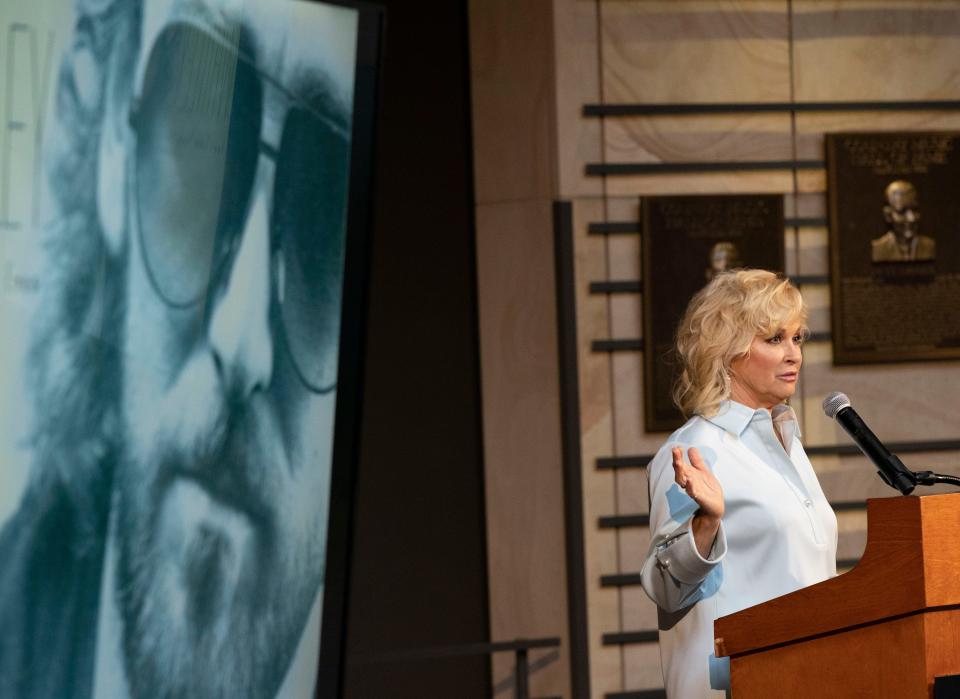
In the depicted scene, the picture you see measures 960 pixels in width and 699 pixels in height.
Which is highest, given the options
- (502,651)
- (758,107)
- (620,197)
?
(758,107)

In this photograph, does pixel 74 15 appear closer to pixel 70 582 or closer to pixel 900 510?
pixel 70 582

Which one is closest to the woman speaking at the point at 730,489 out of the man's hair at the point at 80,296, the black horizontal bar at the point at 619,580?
the man's hair at the point at 80,296

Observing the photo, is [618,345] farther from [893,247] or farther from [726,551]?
[726,551]

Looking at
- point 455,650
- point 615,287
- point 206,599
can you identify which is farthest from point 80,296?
point 615,287

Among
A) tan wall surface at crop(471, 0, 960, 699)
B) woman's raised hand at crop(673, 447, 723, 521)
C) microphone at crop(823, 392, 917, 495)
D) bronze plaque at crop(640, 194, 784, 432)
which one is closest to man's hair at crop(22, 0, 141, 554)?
woman's raised hand at crop(673, 447, 723, 521)

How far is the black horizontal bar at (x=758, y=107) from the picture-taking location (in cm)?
581

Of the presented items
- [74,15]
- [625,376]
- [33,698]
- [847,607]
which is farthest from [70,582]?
[625,376]

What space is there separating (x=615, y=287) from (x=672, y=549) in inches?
118

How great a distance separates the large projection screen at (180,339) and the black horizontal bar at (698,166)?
2.43m

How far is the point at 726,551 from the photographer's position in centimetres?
295

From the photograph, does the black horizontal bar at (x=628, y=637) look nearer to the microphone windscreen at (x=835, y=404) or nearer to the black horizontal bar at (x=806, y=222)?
the black horizontal bar at (x=806, y=222)

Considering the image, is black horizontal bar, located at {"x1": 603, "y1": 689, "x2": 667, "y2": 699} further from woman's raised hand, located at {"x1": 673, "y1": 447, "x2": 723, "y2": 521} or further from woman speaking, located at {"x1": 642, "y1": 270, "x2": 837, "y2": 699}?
woman's raised hand, located at {"x1": 673, "y1": 447, "x2": 723, "y2": 521}

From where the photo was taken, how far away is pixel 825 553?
3.03m

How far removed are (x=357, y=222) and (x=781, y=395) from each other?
46.6 inches
